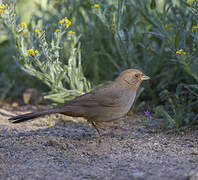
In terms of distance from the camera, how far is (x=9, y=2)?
4.76 m

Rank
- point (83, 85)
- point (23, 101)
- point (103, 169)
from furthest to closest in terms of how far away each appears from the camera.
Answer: point (23, 101) < point (83, 85) < point (103, 169)

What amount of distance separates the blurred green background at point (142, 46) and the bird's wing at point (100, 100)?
755 mm

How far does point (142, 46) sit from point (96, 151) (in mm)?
1974

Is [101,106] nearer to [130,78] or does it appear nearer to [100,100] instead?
[100,100]

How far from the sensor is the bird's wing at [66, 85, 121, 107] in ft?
13.9

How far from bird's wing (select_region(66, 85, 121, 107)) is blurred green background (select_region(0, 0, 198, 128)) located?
76 cm

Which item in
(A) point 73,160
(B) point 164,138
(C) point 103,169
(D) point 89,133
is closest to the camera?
(C) point 103,169

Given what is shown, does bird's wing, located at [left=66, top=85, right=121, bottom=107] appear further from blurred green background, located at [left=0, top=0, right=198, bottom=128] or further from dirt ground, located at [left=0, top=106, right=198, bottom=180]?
blurred green background, located at [left=0, top=0, right=198, bottom=128]

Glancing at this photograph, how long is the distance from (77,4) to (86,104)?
262cm

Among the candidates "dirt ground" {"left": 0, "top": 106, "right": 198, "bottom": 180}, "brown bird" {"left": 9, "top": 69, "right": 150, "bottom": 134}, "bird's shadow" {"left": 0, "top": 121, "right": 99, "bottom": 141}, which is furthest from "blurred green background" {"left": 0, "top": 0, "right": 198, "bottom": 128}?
"bird's shadow" {"left": 0, "top": 121, "right": 99, "bottom": 141}

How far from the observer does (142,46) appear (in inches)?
204

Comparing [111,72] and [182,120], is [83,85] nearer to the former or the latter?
[111,72]

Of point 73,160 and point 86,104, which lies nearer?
point 73,160

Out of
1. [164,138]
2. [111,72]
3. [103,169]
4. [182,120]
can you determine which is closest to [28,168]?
[103,169]
